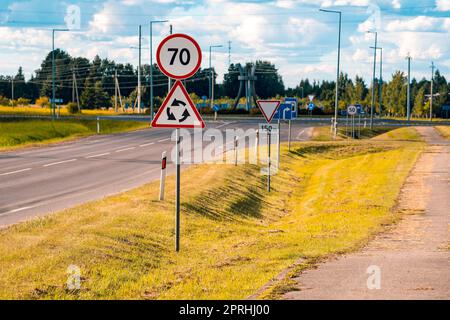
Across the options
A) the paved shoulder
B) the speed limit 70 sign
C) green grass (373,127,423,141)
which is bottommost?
green grass (373,127,423,141)

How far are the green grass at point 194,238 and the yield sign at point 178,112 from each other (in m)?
2.12

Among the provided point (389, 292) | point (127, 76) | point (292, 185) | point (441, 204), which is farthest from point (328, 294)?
point (127, 76)

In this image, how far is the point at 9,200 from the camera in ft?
53.6

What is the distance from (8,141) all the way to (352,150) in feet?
61.8

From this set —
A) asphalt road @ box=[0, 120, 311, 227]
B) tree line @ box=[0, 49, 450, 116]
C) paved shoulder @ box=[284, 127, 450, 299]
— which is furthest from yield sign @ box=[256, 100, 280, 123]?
tree line @ box=[0, 49, 450, 116]

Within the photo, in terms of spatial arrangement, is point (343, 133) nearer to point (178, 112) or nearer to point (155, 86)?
point (178, 112)

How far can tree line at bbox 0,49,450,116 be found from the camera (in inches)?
5266

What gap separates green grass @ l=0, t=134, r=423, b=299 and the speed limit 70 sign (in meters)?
2.88

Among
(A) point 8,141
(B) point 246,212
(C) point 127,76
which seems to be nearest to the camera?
(B) point 246,212

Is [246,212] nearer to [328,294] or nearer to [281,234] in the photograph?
[281,234]

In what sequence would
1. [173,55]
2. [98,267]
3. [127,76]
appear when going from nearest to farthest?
[98,267], [173,55], [127,76]

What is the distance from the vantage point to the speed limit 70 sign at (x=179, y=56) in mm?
10320

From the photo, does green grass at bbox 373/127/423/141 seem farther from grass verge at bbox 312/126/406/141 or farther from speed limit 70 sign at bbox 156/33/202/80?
speed limit 70 sign at bbox 156/33/202/80

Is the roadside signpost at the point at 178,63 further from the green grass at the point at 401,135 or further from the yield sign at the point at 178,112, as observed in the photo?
the green grass at the point at 401,135
